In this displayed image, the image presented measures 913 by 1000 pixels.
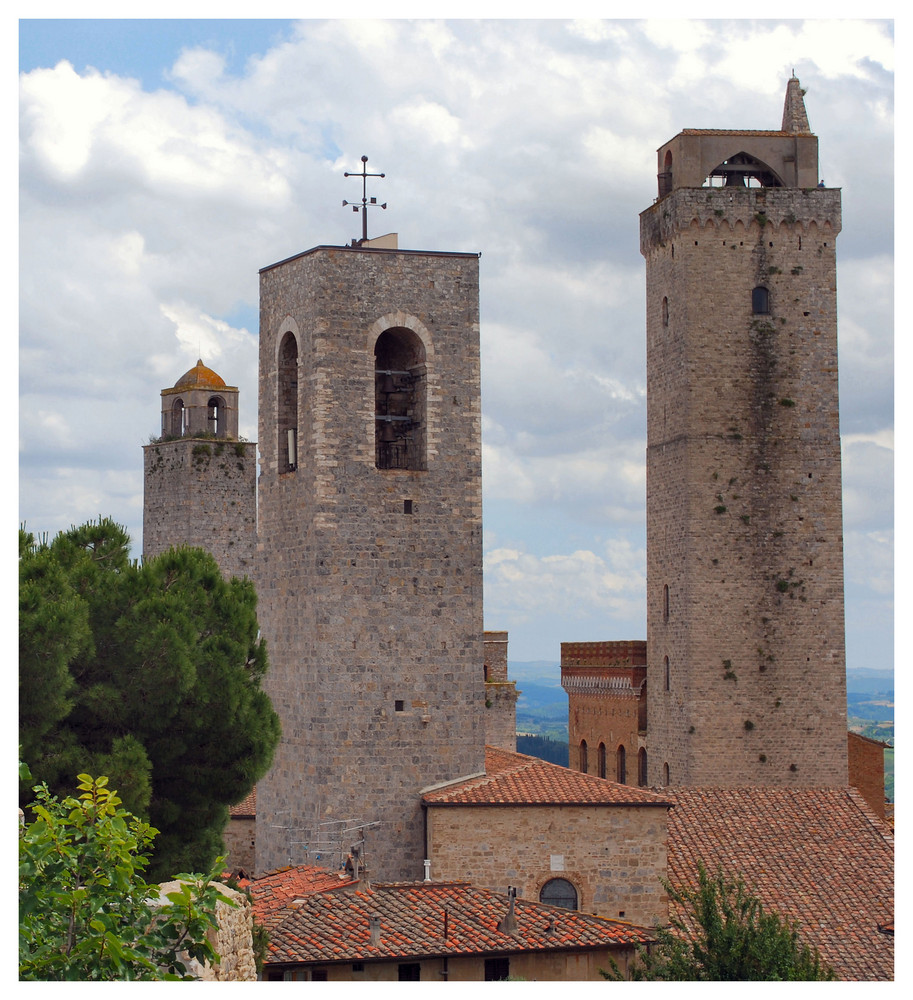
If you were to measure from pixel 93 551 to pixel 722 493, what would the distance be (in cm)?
1696

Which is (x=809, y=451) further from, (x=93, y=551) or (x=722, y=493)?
(x=93, y=551)

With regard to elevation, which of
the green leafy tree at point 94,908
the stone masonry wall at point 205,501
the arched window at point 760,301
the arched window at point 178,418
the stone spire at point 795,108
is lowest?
the green leafy tree at point 94,908

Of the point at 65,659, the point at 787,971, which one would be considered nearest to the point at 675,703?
the point at 787,971

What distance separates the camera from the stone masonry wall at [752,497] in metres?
35.2

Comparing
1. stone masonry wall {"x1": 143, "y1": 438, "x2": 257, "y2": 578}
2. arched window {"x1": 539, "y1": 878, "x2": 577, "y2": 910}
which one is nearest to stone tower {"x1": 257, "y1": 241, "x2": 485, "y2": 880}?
arched window {"x1": 539, "y1": 878, "x2": 577, "y2": 910}

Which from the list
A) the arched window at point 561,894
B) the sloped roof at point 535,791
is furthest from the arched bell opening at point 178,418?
the arched window at point 561,894

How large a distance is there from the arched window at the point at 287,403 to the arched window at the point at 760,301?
522 inches

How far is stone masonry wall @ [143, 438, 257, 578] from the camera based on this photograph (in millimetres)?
38344

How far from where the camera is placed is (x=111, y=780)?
19.4m

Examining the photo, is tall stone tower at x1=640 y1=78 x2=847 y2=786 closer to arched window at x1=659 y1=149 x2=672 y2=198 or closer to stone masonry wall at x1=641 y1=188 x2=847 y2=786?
stone masonry wall at x1=641 y1=188 x2=847 y2=786

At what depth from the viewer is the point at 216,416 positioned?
4031cm

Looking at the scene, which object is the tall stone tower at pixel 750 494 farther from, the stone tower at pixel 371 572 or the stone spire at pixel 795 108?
the stone tower at pixel 371 572

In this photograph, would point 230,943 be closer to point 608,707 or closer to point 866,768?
point 866,768

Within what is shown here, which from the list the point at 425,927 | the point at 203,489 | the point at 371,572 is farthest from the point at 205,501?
the point at 425,927
